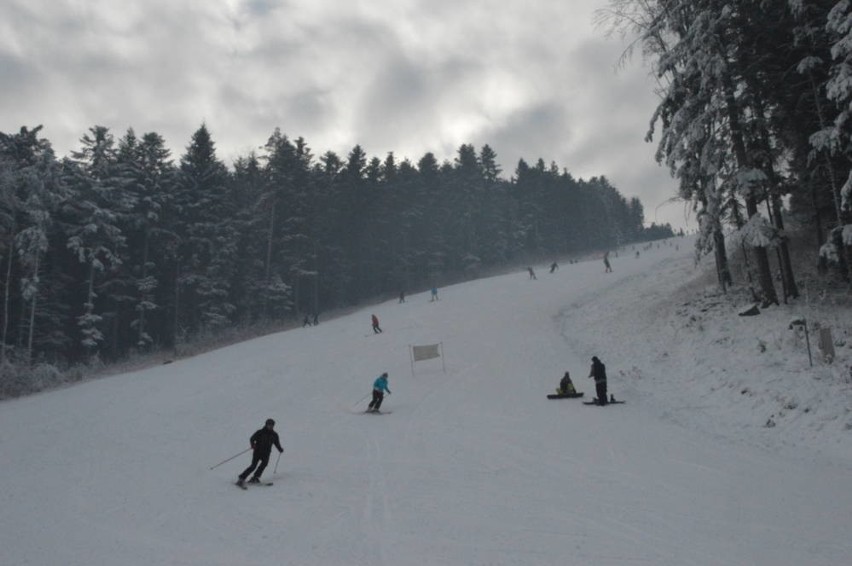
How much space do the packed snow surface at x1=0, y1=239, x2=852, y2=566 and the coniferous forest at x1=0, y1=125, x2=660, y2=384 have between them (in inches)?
730

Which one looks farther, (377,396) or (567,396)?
(567,396)

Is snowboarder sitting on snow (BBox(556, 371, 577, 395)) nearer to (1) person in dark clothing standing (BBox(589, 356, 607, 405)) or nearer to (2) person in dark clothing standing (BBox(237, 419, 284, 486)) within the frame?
(1) person in dark clothing standing (BBox(589, 356, 607, 405))

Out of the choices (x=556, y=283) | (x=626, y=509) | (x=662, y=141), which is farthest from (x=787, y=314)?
(x=556, y=283)

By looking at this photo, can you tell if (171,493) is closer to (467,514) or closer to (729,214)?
(467,514)

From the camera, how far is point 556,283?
43.8 meters

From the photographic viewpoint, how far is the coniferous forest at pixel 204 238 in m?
37.5

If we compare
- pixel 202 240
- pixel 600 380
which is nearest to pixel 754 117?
pixel 600 380

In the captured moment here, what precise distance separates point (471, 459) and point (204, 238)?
132 feet

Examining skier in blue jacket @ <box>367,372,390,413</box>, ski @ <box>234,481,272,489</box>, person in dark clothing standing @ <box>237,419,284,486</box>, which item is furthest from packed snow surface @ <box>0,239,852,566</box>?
skier in blue jacket @ <box>367,372,390,413</box>

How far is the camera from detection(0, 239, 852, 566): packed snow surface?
7.14 m

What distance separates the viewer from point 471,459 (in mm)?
11289

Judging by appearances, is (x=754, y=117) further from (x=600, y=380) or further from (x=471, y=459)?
(x=471, y=459)

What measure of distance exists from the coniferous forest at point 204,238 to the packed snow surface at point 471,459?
60.8 ft

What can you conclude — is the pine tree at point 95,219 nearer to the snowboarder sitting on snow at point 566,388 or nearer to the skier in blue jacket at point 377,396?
the skier in blue jacket at point 377,396
